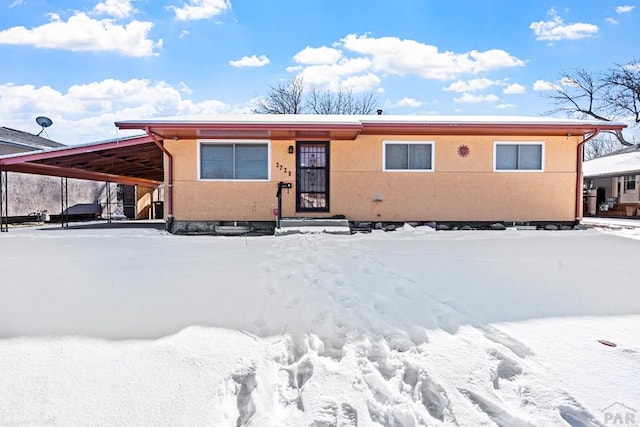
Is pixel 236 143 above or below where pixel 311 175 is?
above

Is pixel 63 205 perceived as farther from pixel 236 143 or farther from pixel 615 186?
pixel 615 186

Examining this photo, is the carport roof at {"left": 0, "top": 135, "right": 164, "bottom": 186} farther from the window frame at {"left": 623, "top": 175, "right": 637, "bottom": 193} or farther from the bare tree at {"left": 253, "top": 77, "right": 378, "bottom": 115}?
the window frame at {"left": 623, "top": 175, "right": 637, "bottom": 193}

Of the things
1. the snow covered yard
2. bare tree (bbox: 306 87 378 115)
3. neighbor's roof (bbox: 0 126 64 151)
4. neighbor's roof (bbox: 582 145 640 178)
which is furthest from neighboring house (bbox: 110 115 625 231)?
bare tree (bbox: 306 87 378 115)

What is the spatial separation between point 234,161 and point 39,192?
10.4 meters

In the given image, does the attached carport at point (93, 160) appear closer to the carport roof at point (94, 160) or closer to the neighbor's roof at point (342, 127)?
the carport roof at point (94, 160)

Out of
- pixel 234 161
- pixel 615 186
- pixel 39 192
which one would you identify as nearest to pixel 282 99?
pixel 39 192

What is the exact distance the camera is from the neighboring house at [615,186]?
15602mm

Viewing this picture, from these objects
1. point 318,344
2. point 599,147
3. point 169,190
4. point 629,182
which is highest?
point 599,147

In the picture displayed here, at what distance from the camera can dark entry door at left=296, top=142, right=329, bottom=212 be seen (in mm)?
8719

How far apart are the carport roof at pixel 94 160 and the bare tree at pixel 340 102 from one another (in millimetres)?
18219

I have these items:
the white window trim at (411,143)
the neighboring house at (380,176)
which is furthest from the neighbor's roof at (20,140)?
the white window trim at (411,143)

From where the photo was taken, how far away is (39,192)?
1396 centimetres

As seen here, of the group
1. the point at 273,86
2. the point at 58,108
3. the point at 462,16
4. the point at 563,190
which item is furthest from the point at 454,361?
the point at 273,86

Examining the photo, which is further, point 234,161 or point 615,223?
point 615,223
